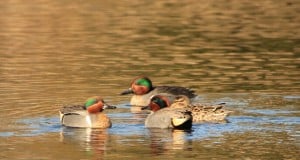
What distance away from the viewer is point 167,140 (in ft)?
51.4

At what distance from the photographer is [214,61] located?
24453 mm

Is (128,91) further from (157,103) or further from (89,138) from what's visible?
(89,138)

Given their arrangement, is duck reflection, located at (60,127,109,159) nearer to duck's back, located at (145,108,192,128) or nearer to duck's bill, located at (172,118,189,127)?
duck's back, located at (145,108,192,128)

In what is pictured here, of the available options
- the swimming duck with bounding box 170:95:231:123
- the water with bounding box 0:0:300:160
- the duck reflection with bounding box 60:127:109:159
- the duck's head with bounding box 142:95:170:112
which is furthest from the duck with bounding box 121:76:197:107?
the duck reflection with bounding box 60:127:109:159

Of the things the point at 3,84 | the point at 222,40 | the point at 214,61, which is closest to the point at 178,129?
the point at 3,84

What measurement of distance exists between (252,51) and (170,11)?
445 inches

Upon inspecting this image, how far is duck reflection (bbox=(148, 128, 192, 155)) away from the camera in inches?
588

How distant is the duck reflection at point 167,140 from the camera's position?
49.0ft

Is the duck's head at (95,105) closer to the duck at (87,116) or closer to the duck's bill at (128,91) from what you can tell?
the duck at (87,116)

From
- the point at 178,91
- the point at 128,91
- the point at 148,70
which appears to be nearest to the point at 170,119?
the point at 178,91

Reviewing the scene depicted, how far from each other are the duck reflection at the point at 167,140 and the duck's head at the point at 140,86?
3.68 m

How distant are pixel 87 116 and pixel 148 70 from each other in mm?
6472

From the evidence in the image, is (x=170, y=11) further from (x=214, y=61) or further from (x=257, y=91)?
(x=257, y=91)

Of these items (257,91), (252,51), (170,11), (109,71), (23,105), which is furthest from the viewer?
(170,11)
